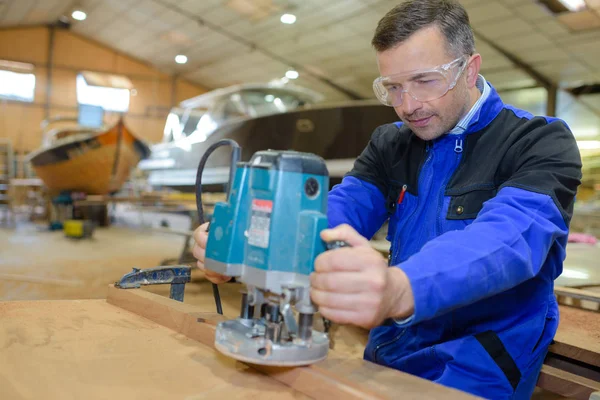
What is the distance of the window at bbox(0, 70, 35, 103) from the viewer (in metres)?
15.9

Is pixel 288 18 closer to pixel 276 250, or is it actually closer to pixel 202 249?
pixel 202 249

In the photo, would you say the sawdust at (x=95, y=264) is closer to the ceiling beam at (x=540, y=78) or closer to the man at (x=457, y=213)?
the man at (x=457, y=213)

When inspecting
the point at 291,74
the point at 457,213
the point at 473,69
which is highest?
the point at 291,74

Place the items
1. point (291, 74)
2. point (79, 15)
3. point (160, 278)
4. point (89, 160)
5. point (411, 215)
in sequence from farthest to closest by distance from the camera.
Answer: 1. point (79, 15)
2. point (291, 74)
3. point (89, 160)
4. point (160, 278)
5. point (411, 215)

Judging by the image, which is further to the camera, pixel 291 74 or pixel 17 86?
pixel 17 86

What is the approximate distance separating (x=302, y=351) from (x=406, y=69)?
72 cm

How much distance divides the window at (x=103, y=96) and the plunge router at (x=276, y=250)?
17.6 m

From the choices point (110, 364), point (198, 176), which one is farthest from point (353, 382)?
point (198, 176)

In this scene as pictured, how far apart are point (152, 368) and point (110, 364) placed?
82 millimetres

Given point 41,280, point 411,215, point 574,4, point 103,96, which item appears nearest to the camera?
point 411,215

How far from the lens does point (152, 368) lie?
3.04 ft

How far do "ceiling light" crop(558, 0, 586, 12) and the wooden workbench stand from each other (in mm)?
9506

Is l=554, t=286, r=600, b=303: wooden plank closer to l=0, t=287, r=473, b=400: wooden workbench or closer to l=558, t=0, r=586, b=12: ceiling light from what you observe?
l=0, t=287, r=473, b=400: wooden workbench

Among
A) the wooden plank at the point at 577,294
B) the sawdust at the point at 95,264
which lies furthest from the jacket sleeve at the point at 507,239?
the sawdust at the point at 95,264
